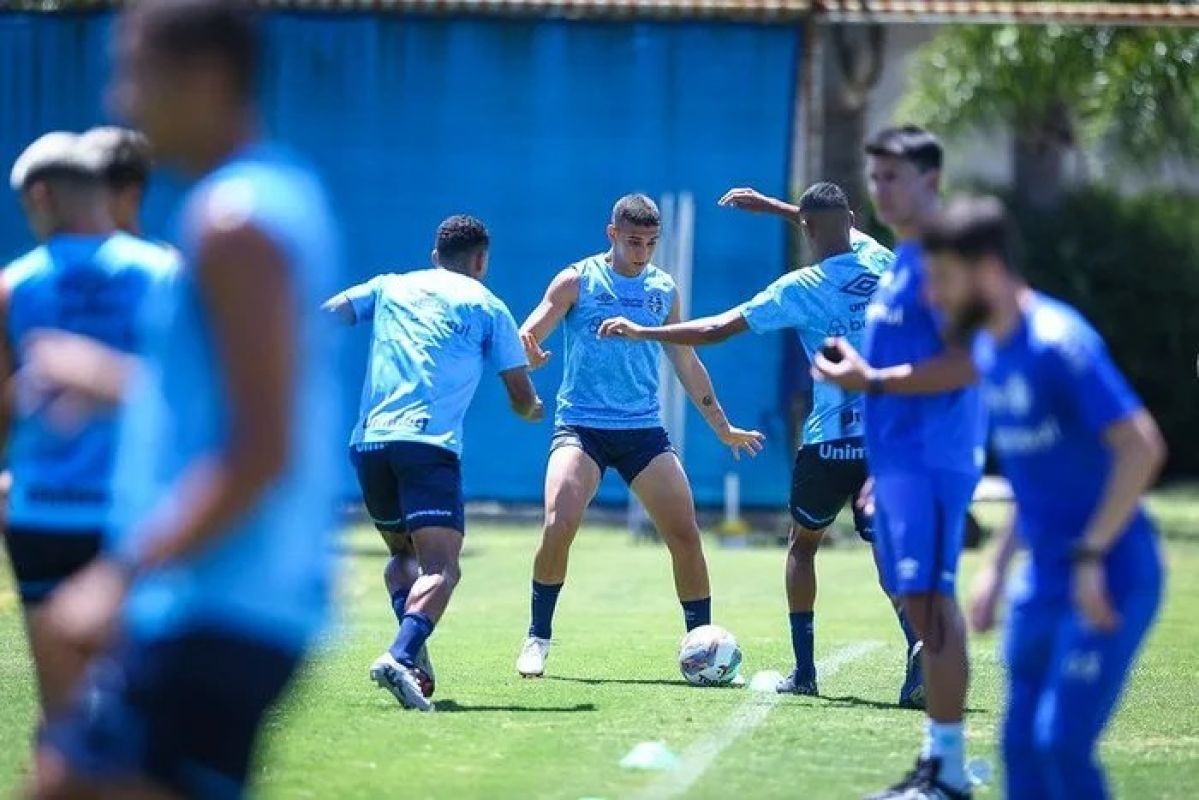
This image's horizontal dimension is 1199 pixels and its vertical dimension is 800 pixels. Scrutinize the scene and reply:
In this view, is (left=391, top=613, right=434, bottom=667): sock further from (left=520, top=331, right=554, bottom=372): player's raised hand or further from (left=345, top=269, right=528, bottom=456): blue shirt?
(left=520, top=331, right=554, bottom=372): player's raised hand

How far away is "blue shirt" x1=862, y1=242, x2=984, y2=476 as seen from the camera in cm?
751

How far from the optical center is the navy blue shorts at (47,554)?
6.56 meters

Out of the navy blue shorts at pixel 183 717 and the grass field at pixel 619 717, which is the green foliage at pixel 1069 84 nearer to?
the grass field at pixel 619 717

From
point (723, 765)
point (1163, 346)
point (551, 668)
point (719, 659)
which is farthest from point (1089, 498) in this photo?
point (1163, 346)

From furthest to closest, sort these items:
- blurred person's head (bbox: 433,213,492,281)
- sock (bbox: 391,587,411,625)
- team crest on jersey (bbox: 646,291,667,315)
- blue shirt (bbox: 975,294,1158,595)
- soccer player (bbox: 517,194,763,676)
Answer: team crest on jersey (bbox: 646,291,667,315) < soccer player (bbox: 517,194,763,676) < sock (bbox: 391,587,411,625) < blurred person's head (bbox: 433,213,492,281) < blue shirt (bbox: 975,294,1158,595)

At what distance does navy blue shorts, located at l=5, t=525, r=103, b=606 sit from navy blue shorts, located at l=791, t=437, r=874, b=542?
182 inches

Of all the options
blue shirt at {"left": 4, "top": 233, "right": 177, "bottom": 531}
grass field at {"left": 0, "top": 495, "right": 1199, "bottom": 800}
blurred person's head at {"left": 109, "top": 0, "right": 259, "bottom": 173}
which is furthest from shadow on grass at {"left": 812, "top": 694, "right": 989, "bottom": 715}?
blurred person's head at {"left": 109, "top": 0, "right": 259, "bottom": 173}

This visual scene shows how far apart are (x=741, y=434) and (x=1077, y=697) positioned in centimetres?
573

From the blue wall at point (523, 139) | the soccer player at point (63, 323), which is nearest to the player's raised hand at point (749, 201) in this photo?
the soccer player at point (63, 323)

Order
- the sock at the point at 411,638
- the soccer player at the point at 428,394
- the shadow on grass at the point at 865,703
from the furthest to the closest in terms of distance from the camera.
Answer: the shadow on grass at the point at 865,703 < the soccer player at the point at 428,394 < the sock at the point at 411,638

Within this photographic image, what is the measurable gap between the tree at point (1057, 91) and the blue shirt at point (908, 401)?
15.5 metres

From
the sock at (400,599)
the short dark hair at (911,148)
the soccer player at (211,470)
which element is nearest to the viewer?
the soccer player at (211,470)

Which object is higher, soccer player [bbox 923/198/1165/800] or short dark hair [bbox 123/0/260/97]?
short dark hair [bbox 123/0/260/97]

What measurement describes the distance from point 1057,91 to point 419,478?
51.6 ft
